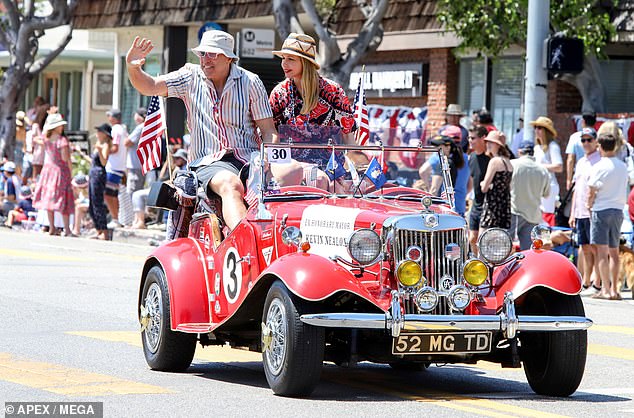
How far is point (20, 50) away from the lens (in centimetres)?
3238

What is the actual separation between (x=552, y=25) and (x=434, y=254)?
14589 millimetres

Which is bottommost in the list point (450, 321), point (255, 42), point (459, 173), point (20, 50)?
point (450, 321)

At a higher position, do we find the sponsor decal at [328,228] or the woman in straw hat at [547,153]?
the woman in straw hat at [547,153]

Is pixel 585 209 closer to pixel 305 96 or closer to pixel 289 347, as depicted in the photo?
pixel 305 96

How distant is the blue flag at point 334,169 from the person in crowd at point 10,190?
1840 centimetres

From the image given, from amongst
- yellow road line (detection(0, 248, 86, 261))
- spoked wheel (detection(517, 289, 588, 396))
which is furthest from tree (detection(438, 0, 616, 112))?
spoked wheel (detection(517, 289, 588, 396))

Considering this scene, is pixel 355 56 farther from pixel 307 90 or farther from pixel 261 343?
pixel 261 343

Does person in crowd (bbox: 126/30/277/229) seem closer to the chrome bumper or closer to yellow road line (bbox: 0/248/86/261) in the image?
the chrome bumper

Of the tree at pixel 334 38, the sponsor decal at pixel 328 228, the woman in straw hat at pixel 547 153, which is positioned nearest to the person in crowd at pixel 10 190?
Result: the tree at pixel 334 38

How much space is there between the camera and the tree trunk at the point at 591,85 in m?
23.4

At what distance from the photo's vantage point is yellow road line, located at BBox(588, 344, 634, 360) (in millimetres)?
11045

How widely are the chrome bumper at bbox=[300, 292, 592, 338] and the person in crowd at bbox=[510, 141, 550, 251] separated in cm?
817

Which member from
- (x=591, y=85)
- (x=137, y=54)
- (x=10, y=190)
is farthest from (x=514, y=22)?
(x=137, y=54)

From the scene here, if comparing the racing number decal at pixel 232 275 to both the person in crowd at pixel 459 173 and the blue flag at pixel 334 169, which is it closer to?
the blue flag at pixel 334 169
